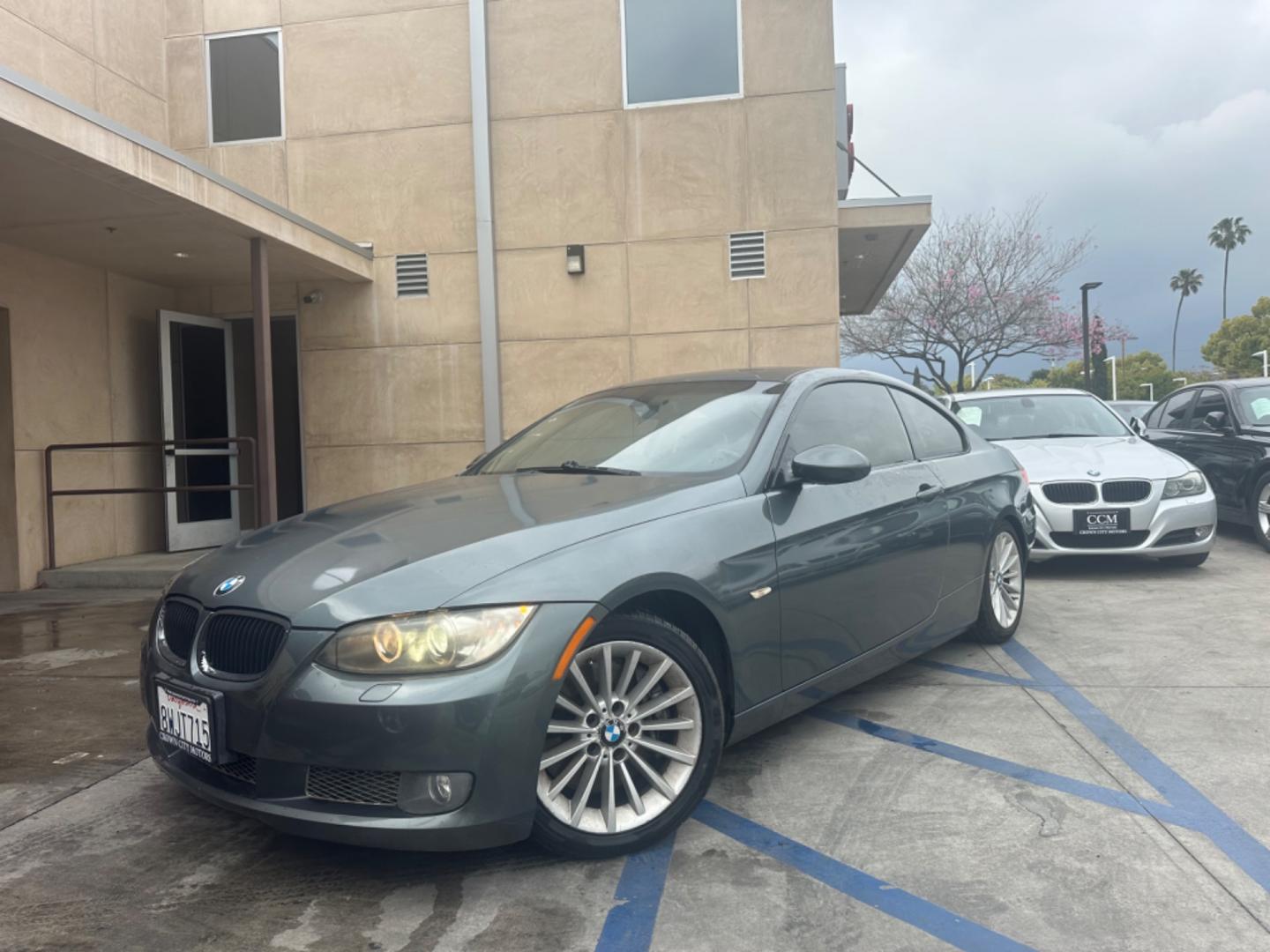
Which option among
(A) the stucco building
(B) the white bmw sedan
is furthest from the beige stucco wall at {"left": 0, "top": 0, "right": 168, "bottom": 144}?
(B) the white bmw sedan

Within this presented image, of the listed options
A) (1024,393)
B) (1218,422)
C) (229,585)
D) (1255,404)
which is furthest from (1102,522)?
(229,585)

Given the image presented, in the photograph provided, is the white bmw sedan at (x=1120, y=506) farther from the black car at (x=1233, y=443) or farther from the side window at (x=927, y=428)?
the side window at (x=927, y=428)

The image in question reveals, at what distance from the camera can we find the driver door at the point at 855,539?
333cm

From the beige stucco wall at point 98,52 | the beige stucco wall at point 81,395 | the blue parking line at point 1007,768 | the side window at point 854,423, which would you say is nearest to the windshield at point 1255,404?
the side window at point 854,423

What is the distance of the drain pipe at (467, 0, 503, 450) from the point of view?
9.93m

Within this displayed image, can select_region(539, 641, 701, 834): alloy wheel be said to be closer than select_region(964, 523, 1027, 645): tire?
Yes

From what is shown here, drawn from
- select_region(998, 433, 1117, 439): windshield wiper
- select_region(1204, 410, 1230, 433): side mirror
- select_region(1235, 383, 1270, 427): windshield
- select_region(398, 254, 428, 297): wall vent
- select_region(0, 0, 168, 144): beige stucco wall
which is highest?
select_region(0, 0, 168, 144): beige stucco wall

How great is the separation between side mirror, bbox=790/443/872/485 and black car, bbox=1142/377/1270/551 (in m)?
6.56

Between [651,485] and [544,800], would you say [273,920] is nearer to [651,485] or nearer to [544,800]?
[544,800]

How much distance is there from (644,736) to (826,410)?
5.65ft

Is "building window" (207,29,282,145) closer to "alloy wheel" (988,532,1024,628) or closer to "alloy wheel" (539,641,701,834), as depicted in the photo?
"alloy wheel" (988,532,1024,628)

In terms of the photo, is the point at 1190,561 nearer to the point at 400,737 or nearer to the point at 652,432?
the point at 652,432

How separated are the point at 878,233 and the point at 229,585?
352 inches

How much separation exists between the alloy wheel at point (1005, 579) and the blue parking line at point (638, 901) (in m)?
2.77
